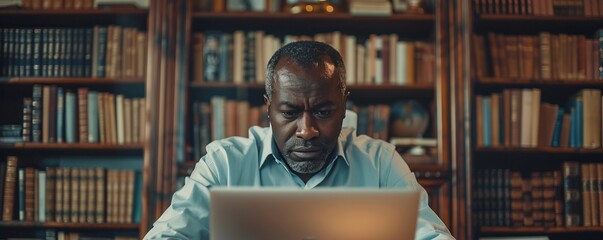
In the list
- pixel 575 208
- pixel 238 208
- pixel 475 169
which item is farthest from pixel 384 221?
pixel 575 208

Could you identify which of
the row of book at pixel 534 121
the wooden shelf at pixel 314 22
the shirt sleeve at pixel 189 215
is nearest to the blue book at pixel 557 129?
the row of book at pixel 534 121

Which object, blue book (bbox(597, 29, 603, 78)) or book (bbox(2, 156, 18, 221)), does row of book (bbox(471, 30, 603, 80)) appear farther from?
book (bbox(2, 156, 18, 221))

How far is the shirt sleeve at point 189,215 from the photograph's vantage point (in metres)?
1.39

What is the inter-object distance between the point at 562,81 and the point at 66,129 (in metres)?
2.02

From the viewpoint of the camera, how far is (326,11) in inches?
105

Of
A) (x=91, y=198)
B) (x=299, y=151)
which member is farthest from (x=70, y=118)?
(x=299, y=151)

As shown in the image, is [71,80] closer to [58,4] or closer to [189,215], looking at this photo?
[58,4]

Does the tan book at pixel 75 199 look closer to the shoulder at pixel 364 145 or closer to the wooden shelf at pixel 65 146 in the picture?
the wooden shelf at pixel 65 146

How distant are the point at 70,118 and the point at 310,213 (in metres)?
1.85

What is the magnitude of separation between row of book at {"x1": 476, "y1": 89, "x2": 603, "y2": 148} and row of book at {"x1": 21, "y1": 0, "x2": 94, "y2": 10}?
1.65m

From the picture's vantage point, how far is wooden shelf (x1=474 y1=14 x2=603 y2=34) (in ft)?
8.71

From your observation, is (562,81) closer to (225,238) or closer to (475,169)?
(475,169)

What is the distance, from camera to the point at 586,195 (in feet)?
8.51

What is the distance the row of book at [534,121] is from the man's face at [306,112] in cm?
114
